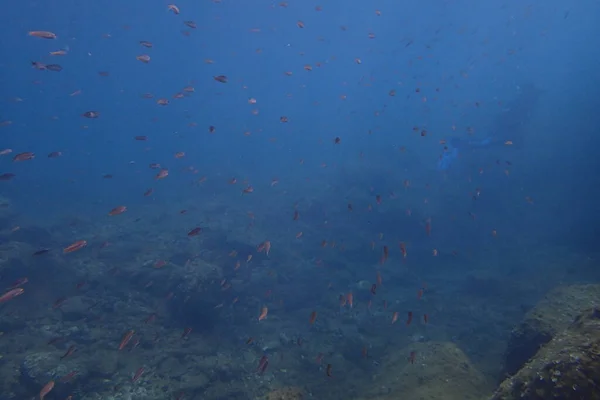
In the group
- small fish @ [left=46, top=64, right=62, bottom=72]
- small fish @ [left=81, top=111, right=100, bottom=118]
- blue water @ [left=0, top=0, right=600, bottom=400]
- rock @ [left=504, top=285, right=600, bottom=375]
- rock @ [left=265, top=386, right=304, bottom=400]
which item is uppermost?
small fish @ [left=46, top=64, right=62, bottom=72]

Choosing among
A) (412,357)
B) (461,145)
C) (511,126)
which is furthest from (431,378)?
(511,126)

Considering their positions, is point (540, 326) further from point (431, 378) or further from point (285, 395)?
point (285, 395)

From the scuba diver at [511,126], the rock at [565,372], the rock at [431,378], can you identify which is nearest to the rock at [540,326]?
the rock at [431,378]

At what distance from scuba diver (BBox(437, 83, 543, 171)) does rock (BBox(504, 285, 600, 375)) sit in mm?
21314

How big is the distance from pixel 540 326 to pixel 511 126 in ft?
89.9

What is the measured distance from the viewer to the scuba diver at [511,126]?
1113 inches

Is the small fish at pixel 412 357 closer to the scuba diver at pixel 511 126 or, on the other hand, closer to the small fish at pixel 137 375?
the small fish at pixel 137 375

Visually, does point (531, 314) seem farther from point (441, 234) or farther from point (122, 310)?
point (441, 234)

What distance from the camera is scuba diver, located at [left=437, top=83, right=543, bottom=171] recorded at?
28.3 m

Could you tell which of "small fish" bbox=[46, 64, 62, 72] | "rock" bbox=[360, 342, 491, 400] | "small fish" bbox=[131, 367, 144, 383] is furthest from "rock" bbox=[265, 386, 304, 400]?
"small fish" bbox=[46, 64, 62, 72]

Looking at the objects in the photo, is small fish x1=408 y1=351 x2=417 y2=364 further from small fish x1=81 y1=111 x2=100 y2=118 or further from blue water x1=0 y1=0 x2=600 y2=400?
small fish x1=81 y1=111 x2=100 y2=118

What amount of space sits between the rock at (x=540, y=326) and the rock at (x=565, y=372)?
10.5 feet

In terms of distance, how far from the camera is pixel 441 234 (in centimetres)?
2134

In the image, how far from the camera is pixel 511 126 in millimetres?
29344
